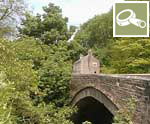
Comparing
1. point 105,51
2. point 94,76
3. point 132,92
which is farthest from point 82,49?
point 105,51

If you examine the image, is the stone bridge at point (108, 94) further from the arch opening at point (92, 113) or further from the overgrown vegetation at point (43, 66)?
the overgrown vegetation at point (43, 66)

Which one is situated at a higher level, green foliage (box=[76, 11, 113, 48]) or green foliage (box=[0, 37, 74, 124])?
green foliage (box=[76, 11, 113, 48])

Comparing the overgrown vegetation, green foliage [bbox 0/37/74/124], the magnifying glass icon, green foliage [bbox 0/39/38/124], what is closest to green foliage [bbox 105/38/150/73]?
the overgrown vegetation

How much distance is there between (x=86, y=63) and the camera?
19297 millimetres

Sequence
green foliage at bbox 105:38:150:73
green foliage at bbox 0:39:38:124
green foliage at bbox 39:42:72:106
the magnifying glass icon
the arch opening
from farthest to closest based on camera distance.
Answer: green foliage at bbox 105:38:150:73, the arch opening, the magnifying glass icon, green foliage at bbox 39:42:72:106, green foliage at bbox 0:39:38:124

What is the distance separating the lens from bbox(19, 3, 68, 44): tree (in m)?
12.3

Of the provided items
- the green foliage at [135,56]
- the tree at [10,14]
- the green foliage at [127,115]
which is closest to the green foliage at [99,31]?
the green foliage at [135,56]

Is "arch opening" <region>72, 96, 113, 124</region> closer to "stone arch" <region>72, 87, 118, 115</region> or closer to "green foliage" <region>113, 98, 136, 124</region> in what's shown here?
"stone arch" <region>72, 87, 118, 115</region>

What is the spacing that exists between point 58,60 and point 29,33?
3134 mm

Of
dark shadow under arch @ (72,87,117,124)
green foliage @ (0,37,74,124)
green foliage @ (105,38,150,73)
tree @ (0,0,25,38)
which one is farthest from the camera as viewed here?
green foliage @ (105,38,150,73)

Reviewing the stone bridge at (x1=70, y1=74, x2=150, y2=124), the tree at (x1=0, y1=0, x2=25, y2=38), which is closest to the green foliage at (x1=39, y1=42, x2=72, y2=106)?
the stone bridge at (x1=70, y1=74, x2=150, y2=124)

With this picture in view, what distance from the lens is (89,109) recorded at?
1109 centimetres

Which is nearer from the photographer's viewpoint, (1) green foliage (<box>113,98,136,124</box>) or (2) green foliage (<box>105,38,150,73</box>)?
(1) green foliage (<box>113,98,136,124</box>)

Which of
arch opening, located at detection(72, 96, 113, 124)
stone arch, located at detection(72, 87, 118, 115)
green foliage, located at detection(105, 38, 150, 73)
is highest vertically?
green foliage, located at detection(105, 38, 150, 73)
